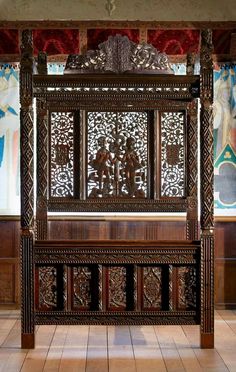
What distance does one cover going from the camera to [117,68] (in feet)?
18.2

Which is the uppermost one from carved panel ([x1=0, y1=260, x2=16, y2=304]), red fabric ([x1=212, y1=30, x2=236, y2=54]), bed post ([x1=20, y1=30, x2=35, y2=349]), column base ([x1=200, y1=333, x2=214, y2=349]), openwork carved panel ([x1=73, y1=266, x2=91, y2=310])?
red fabric ([x1=212, y1=30, x2=236, y2=54])

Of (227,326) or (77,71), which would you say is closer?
(77,71)

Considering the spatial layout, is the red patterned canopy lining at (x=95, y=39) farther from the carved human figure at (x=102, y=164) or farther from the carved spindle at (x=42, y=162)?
the carved human figure at (x=102, y=164)

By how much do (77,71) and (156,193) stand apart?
3.96 feet

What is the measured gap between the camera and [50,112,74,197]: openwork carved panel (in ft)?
19.0

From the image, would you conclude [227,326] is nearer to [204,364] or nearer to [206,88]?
[204,364]

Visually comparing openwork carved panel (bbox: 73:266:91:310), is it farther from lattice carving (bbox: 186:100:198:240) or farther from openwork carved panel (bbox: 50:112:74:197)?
lattice carving (bbox: 186:100:198:240)

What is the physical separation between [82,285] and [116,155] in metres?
1.14

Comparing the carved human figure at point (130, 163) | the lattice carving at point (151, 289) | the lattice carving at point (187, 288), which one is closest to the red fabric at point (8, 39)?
the carved human figure at point (130, 163)

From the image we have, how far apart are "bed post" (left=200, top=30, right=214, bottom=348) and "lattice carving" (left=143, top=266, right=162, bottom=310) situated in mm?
362

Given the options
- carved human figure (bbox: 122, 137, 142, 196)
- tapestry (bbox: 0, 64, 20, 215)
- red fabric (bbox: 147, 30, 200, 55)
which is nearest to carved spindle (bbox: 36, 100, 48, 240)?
carved human figure (bbox: 122, 137, 142, 196)

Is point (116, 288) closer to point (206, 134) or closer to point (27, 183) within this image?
point (27, 183)

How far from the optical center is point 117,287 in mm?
5375

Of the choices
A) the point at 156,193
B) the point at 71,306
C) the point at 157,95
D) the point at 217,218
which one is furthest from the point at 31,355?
the point at 217,218
